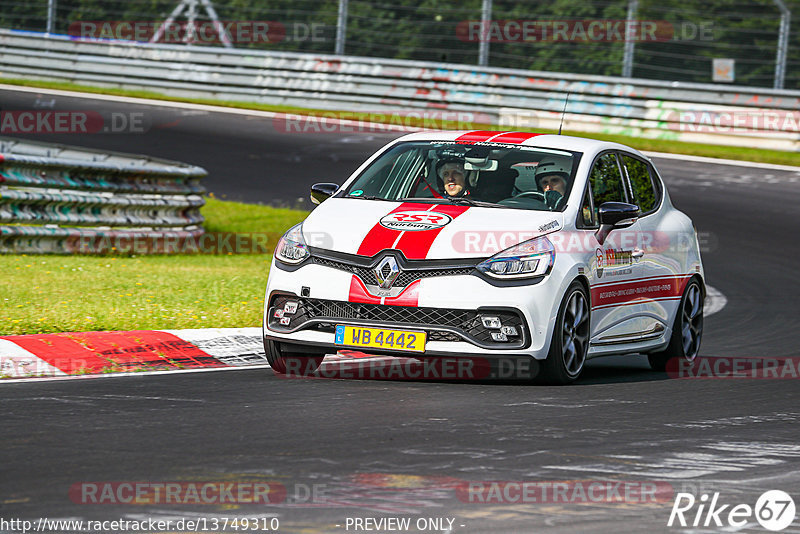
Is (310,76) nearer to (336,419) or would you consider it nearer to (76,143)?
(76,143)

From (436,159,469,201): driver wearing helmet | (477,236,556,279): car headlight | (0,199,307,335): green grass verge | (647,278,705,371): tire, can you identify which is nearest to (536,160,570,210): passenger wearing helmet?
(436,159,469,201): driver wearing helmet

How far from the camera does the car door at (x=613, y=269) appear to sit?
9344 millimetres

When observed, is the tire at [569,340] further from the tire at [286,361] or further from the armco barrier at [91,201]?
the armco barrier at [91,201]

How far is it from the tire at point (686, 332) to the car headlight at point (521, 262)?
91.2 inches

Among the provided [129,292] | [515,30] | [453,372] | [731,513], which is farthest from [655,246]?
[515,30]

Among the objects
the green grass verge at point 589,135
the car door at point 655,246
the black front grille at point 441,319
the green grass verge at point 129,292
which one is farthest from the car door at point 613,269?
the green grass verge at point 589,135

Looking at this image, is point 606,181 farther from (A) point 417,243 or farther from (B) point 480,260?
(A) point 417,243

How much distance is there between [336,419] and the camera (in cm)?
729

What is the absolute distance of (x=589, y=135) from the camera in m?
25.4

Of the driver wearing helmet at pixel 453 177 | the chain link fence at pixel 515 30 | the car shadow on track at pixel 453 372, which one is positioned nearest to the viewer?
the car shadow on track at pixel 453 372

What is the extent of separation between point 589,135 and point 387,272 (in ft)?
57.2

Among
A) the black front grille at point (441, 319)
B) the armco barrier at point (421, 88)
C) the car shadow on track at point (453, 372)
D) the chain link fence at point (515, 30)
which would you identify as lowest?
the car shadow on track at point (453, 372)

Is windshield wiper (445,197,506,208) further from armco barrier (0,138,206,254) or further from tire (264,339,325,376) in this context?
armco barrier (0,138,206,254)

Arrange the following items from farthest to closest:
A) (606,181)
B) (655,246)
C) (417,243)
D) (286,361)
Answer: (655,246)
(606,181)
(286,361)
(417,243)
